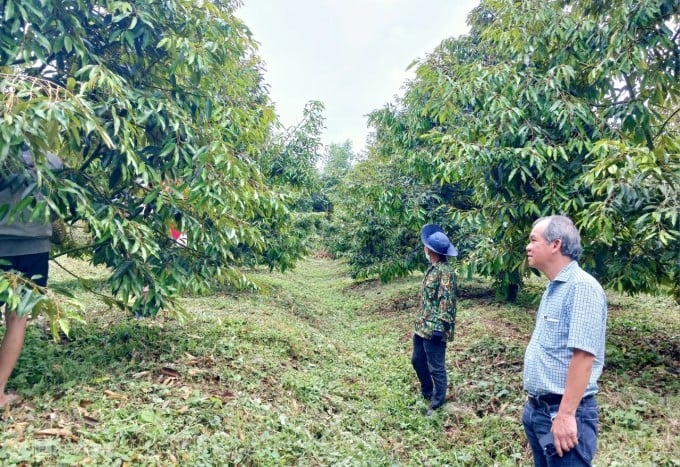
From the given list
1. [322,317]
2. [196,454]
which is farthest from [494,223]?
[322,317]

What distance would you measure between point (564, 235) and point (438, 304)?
247cm

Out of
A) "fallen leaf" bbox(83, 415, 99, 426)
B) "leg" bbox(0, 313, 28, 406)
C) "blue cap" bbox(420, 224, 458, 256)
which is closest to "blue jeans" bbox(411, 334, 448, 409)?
"blue cap" bbox(420, 224, 458, 256)

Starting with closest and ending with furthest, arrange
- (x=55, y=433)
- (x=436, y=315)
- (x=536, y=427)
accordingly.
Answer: (x=536, y=427)
(x=55, y=433)
(x=436, y=315)

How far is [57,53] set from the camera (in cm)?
384

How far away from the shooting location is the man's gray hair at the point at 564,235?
246 cm

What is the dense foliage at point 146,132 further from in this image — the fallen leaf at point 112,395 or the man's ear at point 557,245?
the man's ear at point 557,245

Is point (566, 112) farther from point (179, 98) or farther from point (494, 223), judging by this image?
point (179, 98)

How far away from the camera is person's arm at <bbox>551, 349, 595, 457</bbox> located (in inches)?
86.9

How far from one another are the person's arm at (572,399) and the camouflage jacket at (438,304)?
2.48 meters

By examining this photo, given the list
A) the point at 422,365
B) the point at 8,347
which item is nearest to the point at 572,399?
the point at 422,365

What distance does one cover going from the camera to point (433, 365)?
16.0ft

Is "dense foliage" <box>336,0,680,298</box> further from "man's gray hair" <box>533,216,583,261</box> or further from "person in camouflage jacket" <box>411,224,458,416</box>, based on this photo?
"man's gray hair" <box>533,216,583,261</box>

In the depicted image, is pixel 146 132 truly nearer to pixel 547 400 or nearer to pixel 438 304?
pixel 438 304

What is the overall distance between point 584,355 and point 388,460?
233 cm
